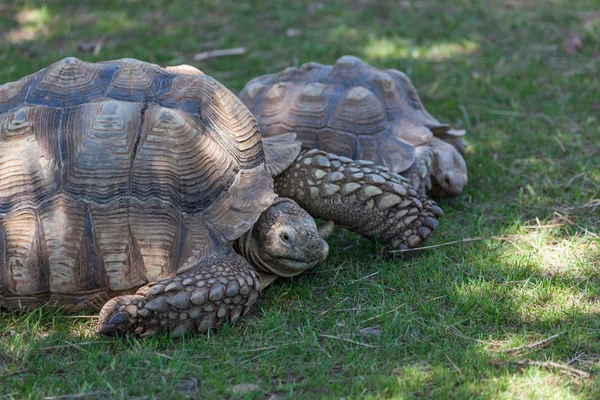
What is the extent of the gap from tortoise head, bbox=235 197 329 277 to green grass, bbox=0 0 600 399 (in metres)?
0.16

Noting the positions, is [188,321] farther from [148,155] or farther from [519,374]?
[519,374]

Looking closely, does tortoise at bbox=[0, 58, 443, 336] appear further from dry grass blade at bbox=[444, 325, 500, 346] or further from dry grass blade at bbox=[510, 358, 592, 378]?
dry grass blade at bbox=[510, 358, 592, 378]

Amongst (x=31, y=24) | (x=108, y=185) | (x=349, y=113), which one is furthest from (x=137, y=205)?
(x=31, y=24)

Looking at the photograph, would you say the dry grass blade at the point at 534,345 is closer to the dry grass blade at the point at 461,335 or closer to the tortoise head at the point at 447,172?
the dry grass blade at the point at 461,335

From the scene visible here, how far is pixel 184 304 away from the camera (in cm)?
301

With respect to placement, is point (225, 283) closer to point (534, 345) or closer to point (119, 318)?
point (119, 318)

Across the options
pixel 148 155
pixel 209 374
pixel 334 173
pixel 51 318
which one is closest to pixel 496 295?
pixel 334 173

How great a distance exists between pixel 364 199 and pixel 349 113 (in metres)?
0.81

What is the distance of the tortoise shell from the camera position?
4270 millimetres

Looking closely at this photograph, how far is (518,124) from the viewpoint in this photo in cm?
527

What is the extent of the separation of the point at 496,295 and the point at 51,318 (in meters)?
1.86

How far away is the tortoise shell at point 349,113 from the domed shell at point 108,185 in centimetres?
99

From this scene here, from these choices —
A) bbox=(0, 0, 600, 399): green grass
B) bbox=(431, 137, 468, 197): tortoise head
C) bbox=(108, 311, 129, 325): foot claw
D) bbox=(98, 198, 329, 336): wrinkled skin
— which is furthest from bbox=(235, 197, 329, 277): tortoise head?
bbox=(431, 137, 468, 197): tortoise head

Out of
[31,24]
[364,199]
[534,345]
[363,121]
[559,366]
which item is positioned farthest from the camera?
[31,24]
